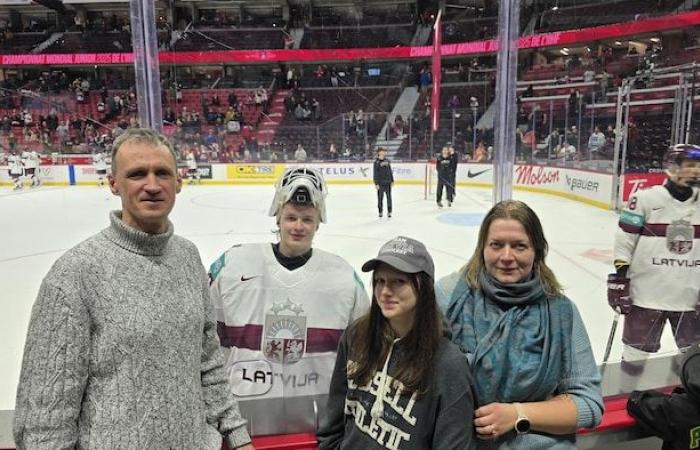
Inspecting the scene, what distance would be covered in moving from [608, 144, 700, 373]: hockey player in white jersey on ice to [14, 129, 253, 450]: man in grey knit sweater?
1892mm

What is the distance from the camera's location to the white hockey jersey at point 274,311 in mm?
1281

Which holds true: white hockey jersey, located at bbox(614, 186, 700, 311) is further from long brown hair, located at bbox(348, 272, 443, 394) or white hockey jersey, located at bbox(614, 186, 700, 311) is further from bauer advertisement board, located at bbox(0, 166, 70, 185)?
bauer advertisement board, located at bbox(0, 166, 70, 185)

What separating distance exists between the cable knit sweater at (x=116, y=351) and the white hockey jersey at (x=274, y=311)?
37 cm

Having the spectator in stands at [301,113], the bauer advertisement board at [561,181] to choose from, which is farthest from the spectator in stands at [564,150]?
the spectator in stands at [301,113]

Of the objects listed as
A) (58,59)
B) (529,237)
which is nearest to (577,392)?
(529,237)

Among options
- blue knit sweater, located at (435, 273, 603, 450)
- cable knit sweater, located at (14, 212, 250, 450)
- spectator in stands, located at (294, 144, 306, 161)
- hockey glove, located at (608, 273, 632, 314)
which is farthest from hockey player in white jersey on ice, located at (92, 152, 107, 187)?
spectator in stands, located at (294, 144, 306, 161)

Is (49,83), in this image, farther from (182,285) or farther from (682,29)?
(682,29)

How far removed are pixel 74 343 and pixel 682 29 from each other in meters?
7.84

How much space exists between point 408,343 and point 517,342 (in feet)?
0.74

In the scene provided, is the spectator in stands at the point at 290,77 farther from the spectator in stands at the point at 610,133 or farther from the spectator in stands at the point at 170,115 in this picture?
the spectator in stands at the point at 610,133

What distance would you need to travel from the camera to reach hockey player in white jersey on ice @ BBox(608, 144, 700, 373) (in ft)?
6.57

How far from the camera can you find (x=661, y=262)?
2068mm

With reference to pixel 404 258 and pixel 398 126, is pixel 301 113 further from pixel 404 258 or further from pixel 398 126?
pixel 404 258

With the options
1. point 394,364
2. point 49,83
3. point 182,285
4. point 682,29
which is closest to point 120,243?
point 182,285
